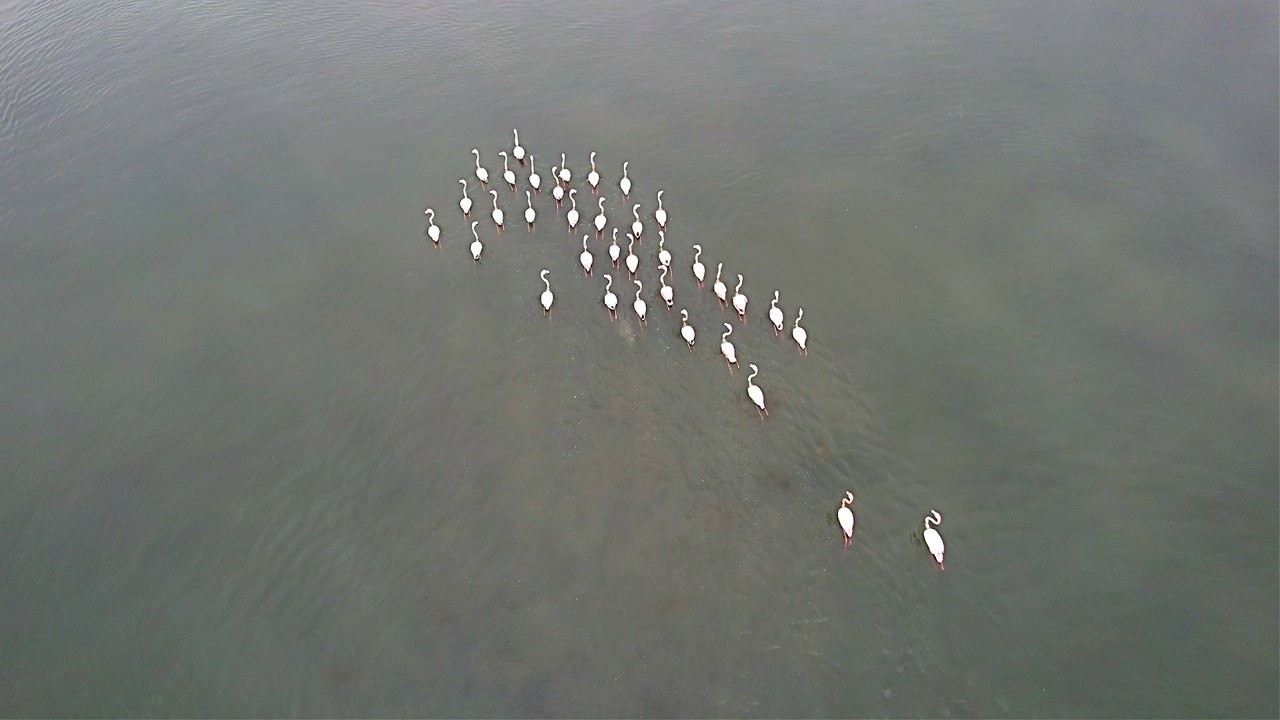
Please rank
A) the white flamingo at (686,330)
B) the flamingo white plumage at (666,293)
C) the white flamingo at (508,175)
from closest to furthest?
the white flamingo at (686,330), the flamingo white plumage at (666,293), the white flamingo at (508,175)

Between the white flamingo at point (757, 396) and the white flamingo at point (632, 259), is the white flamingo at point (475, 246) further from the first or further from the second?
the white flamingo at point (757, 396)

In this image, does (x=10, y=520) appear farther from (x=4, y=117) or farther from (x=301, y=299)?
(x=4, y=117)

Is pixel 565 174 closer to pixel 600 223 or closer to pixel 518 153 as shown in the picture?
pixel 518 153

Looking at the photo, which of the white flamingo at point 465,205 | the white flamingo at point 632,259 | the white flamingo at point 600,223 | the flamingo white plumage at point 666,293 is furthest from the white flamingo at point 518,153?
the flamingo white plumage at point 666,293

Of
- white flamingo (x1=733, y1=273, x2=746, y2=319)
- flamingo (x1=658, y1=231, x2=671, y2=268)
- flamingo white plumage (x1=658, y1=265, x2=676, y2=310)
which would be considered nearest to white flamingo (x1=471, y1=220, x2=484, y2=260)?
flamingo (x1=658, y1=231, x2=671, y2=268)

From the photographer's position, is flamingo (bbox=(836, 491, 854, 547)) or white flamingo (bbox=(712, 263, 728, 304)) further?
white flamingo (bbox=(712, 263, 728, 304))

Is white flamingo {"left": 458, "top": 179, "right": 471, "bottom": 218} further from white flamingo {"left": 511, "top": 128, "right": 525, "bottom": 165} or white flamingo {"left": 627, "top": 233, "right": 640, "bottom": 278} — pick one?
white flamingo {"left": 627, "top": 233, "right": 640, "bottom": 278}
